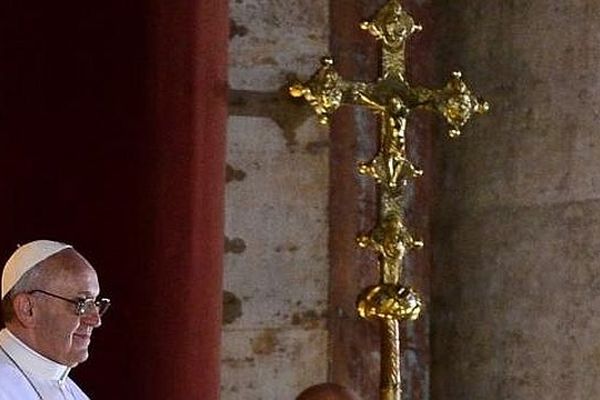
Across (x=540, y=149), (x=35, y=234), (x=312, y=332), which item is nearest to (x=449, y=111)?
(x=540, y=149)

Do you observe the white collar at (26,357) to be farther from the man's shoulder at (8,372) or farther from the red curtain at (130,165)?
the red curtain at (130,165)

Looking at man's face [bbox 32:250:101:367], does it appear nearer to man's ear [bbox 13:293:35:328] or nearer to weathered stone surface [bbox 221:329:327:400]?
man's ear [bbox 13:293:35:328]

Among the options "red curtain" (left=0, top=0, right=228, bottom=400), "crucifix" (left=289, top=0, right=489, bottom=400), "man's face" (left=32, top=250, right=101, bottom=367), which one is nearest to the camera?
"man's face" (left=32, top=250, right=101, bottom=367)

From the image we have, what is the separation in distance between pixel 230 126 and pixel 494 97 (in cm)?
69

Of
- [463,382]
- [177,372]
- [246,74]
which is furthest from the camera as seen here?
[463,382]

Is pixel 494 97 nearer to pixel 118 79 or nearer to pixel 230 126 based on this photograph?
pixel 230 126

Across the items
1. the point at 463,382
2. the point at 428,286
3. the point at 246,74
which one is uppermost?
the point at 246,74

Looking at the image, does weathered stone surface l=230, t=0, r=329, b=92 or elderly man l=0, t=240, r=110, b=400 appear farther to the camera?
weathered stone surface l=230, t=0, r=329, b=92

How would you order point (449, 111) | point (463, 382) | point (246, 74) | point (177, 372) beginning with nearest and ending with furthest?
point (177, 372), point (449, 111), point (246, 74), point (463, 382)

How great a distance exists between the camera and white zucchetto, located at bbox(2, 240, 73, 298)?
2531 millimetres

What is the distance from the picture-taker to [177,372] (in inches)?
115

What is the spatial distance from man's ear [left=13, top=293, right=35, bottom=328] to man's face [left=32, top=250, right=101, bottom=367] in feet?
0.04

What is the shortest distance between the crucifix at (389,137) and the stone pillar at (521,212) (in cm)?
33

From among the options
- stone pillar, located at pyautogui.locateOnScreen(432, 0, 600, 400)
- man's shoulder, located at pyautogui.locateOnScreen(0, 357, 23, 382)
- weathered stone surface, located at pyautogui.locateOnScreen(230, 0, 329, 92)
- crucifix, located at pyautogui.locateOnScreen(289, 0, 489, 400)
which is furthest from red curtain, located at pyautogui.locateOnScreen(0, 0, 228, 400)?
stone pillar, located at pyautogui.locateOnScreen(432, 0, 600, 400)
